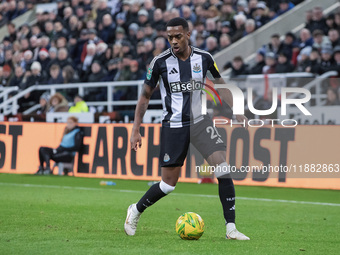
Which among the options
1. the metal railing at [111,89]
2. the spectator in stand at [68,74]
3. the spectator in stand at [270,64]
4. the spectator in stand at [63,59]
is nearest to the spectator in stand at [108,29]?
the spectator in stand at [63,59]

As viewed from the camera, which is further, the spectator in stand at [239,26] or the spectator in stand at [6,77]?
the spectator in stand at [6,77]

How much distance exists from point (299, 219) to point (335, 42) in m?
8.03

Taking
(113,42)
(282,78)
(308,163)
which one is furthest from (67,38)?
(308,163)

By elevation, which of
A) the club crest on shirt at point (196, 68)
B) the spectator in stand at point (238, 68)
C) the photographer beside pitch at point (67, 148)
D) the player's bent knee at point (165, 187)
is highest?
the club crest on shirt at point (196, 68)

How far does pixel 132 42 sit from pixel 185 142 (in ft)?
46.2

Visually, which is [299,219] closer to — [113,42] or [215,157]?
[215,157]

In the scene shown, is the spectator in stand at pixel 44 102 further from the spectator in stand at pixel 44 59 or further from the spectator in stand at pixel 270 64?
the spectator in stand at pixel 270 64

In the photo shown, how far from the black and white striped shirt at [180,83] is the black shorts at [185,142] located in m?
0.08

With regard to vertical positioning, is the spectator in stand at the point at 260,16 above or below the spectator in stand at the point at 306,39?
above

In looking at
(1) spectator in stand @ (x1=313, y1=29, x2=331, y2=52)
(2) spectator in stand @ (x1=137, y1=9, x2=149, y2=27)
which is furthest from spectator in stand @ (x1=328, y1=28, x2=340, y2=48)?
(2) spectator in stand @ (x1=137, y1=9, x2=149, y2=27)

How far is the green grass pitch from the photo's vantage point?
23.0 ft

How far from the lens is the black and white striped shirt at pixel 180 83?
7633 mm

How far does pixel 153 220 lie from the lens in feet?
30.7
